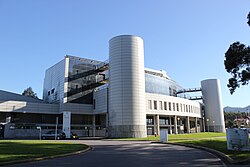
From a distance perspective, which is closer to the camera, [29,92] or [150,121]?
[150,121]

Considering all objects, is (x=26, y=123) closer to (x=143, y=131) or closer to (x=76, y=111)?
(x=76, y=111)

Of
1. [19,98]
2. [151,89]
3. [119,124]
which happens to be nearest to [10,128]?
[19,98]

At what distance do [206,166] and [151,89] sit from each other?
214 ft

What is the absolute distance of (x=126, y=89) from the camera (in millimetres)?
54562

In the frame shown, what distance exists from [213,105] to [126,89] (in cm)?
5569

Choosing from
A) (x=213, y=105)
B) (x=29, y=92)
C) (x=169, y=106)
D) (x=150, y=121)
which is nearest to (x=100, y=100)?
(x=150, y=121)

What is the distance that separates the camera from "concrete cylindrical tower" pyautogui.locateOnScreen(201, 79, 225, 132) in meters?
95.9

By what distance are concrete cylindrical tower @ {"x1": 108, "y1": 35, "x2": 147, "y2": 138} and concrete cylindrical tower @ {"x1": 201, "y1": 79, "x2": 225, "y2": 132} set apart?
50934 millimetres

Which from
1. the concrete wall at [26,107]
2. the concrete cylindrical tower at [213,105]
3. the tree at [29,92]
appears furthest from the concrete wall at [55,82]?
the concrete cylindrical tower at [213,105]

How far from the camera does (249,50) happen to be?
73.7 ft

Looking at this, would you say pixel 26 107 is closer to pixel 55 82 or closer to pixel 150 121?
pixel 55 82

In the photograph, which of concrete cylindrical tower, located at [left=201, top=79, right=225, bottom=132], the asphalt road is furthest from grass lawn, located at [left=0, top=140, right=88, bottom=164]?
concrete cylindrical tower, located at [left=201, top=79, right=225, bottom=132]

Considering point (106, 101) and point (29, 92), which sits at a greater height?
point (29, 92)

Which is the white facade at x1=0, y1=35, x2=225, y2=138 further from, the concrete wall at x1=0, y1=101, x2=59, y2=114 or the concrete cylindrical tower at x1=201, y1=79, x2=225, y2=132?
the concrete cylindrical tower at x1=201, y1=79, x2=225, y2=132
